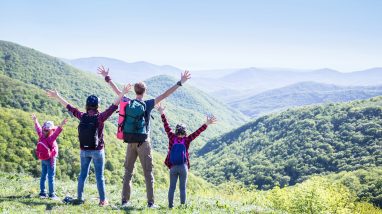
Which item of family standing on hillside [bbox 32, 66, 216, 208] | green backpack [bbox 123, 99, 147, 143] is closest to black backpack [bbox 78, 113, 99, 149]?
family standing on hillside [bbox 32, 66, 216, 208]

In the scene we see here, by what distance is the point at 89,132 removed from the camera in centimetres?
915

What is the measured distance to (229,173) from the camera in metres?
167

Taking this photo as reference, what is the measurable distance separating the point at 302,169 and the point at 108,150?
91.4 meters

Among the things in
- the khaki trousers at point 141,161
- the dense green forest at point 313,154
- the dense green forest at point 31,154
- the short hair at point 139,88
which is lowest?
the dense green forest at point 313,154

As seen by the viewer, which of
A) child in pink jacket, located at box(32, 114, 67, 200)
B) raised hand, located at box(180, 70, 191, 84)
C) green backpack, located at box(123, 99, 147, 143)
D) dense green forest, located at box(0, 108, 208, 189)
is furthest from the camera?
dense green forest, located at box(0, 108, 208, 189)

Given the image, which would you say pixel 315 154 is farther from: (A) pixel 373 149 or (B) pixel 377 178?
(B) pixel 377 178

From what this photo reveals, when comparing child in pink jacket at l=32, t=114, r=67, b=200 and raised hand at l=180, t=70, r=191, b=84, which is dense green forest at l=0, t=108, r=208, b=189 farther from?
raised hand at l=180, t=70, r=191, b=84

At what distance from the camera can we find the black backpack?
9.16 metres

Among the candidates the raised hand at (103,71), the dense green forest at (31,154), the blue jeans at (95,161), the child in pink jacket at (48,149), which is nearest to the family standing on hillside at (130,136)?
the blue jeans at (95,161)

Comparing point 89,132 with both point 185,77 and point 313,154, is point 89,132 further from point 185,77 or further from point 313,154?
point 313,154

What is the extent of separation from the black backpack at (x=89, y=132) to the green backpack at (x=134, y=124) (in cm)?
75

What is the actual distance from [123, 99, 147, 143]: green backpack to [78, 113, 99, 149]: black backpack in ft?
2.46

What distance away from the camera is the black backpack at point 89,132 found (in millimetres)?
9156

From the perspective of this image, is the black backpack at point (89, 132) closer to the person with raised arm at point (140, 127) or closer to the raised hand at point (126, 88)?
the person with raised arm at point (140, 127)
